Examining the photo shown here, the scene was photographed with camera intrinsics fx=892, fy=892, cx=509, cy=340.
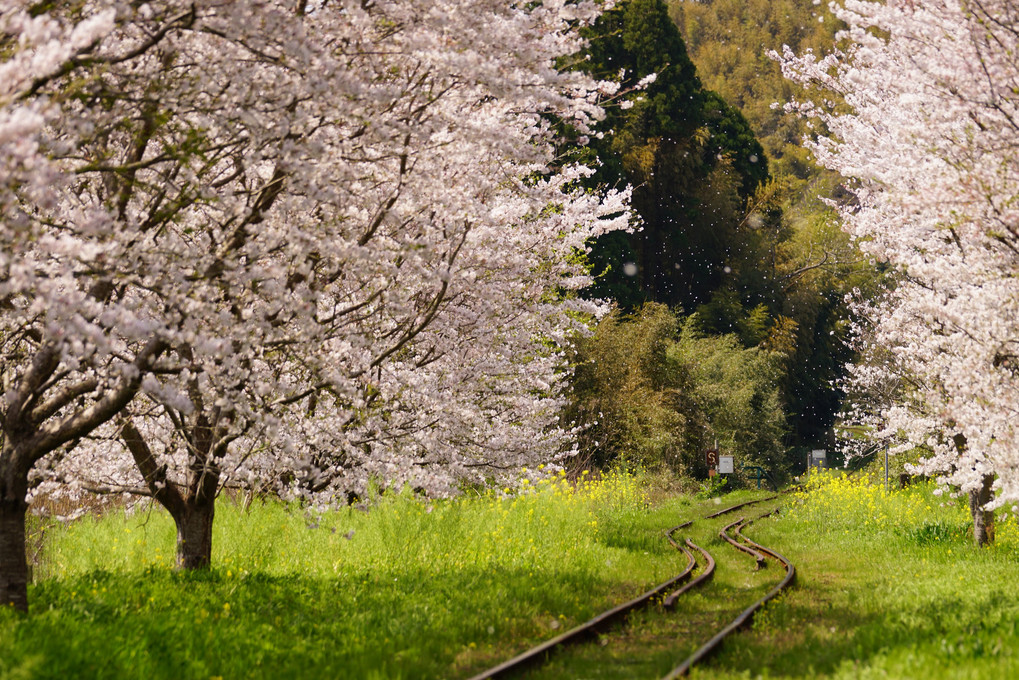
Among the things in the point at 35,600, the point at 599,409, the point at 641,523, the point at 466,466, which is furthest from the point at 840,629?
the point at 599,409

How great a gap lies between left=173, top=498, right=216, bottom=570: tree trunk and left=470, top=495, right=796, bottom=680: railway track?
5202 mm

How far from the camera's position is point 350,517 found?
14789mm

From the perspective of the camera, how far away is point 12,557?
884 centimetres

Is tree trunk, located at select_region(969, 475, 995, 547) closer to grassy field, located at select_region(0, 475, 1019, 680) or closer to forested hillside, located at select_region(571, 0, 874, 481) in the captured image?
grassy field, located at select_region(0, 475, 1019, 680)

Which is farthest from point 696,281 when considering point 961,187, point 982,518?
point 961,187

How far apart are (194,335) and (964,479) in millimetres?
10333

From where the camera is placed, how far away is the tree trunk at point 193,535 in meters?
11.6

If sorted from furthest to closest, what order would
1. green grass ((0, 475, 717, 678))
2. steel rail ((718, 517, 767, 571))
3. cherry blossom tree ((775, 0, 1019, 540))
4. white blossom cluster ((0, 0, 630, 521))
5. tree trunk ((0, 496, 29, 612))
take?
steel rail ((718, 517, 767, 571)), cherry blossom tree ((775, 0, 1019, 540)), tree trunk ((0, 496, 29, 612)), green grass ((0, 475, 717, 678)), white blossom cluster ((0, 0, 630, 521))

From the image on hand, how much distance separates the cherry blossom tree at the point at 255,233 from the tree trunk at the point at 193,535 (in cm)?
3

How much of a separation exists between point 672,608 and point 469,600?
2.55 m

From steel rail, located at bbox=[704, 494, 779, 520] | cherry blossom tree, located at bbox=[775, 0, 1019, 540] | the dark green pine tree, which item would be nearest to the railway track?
cherry blossom tree, located at bbox=[775, 0, 1019, 540]

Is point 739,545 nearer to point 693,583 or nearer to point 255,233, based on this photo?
point 693,583

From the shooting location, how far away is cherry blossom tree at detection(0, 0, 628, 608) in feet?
21.7

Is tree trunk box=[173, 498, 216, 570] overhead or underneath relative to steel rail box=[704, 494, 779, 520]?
overhead
